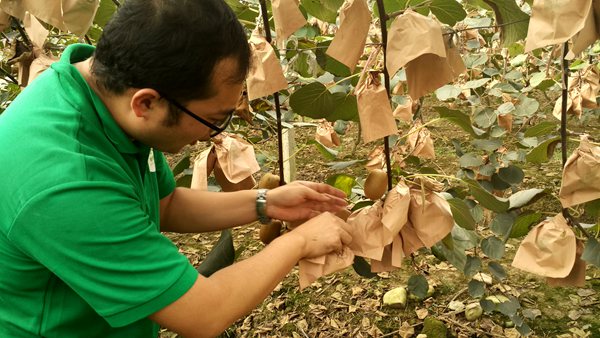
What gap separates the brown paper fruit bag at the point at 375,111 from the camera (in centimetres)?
94

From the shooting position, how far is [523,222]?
124cm

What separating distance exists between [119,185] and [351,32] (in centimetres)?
45

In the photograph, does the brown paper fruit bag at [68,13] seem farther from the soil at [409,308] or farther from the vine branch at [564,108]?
the soil at [409,308]

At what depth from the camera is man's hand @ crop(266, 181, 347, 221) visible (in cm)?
124

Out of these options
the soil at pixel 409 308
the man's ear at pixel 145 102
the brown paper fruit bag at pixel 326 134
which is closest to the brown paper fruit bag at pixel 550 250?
the man's ear at pixel 145 102

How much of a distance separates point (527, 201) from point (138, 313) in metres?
0.83

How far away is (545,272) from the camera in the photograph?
101 cm

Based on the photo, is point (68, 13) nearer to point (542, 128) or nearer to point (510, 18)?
point (510, 18)

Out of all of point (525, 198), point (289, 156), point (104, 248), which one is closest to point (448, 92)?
point (289, 156)

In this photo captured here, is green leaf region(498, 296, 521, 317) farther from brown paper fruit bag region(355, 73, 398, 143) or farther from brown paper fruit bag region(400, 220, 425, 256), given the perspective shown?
brown paper fruit bag region(355, 73, 398, 143)

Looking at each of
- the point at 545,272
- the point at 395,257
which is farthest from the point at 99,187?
the point at 545,272

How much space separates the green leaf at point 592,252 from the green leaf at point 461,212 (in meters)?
0.23

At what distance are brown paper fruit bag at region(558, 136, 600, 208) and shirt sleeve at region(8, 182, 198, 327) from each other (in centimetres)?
68

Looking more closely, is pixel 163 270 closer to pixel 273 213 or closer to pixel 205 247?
pixel 273 213
